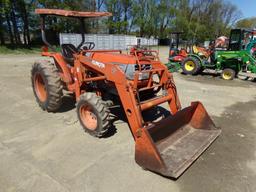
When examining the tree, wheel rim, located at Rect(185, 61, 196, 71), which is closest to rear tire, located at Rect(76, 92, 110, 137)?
wheel rim, located at Rect(185, 61, 196, 71)

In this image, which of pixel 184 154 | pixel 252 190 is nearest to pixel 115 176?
pixel 184 154

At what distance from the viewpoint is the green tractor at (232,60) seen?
30.2ft

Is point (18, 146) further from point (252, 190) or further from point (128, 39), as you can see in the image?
point (128, 39)

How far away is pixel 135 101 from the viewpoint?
10.5 feet

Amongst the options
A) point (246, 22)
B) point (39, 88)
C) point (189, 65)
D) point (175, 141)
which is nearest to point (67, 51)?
point (39, 88)

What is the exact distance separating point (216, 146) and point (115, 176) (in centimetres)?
184

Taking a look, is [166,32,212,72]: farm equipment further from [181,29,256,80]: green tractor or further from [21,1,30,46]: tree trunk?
[21,1,30,46]: tree trunk

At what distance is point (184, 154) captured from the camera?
10.1 ft

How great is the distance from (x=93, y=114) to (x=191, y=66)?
26.6ft

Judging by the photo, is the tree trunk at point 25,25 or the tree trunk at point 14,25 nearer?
the tree trunk at point 14,25

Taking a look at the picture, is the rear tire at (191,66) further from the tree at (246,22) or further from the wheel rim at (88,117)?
the tree at (246,22)

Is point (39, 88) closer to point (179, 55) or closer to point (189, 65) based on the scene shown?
point (189, 65)

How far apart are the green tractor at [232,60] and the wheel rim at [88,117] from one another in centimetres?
776

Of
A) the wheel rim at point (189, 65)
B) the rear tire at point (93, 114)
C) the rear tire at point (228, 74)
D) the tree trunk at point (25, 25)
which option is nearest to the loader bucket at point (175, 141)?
the rear tire at point (93, 114)
